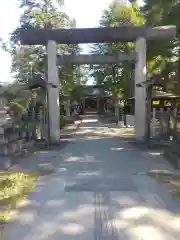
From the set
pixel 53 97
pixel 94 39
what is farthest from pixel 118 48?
pixel 53 97

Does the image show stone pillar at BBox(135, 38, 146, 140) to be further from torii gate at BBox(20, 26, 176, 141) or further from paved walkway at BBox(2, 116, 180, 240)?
paved walkway at BBox(2, 116, 180, 240)

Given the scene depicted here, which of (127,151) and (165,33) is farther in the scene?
(165,33)

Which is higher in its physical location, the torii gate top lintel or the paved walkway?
the torii gate top lintel

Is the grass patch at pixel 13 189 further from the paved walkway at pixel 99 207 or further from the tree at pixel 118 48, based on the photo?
the tree at pixel 118 48

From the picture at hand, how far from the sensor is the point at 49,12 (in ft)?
80.2

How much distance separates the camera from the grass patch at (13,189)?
18.9 feet

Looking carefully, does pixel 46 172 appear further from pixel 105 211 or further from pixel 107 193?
pixel 105 211

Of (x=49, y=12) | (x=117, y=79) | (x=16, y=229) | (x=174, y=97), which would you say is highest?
(x=49, y=12)

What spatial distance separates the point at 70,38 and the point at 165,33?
13.4ft

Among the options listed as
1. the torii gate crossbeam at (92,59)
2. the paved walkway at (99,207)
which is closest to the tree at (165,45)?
the torii gate crossbeam at (92,59)

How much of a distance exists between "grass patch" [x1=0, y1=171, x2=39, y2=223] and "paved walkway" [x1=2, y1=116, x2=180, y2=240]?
21 centimetres

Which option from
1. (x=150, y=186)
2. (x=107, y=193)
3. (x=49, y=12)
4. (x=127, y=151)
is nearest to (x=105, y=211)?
(x=107, y=193)

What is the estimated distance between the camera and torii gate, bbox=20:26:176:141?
14.8 m

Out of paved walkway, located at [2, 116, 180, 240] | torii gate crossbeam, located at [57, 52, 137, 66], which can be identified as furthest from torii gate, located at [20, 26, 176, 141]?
paved walkway, located at [2, 116, 180, 240]
